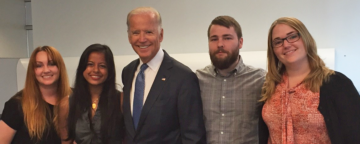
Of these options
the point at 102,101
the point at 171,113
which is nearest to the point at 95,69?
the point at 102,101

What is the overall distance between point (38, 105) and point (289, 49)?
5.73 feet

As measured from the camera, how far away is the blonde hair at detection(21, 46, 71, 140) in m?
1.92

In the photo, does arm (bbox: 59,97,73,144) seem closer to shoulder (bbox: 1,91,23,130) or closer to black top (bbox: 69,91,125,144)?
black top (bbox: 69,91,125,144)

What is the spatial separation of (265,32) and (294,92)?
1.70 m

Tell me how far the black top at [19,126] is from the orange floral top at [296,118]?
1511 mm

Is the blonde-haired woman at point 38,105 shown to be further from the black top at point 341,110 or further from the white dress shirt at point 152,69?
the black top at point 341,110

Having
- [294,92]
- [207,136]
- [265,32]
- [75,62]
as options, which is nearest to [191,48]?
[265,32]

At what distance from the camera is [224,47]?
1796mm

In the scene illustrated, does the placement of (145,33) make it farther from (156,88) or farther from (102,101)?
(102,101)

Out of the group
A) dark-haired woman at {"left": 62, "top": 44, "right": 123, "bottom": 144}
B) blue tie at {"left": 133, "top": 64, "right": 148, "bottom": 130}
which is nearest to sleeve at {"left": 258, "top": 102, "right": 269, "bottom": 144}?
blue tie at {"left": 133, "top": 64, "right": 148, "bottom": 130}

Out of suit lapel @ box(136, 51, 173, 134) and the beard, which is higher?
the beard

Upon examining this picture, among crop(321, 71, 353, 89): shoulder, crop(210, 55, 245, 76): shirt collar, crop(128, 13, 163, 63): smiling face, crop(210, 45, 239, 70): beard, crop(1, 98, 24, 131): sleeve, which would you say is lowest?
crop(1, 98, 24, 131): sleeve

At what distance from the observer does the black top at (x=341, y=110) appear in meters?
1.45

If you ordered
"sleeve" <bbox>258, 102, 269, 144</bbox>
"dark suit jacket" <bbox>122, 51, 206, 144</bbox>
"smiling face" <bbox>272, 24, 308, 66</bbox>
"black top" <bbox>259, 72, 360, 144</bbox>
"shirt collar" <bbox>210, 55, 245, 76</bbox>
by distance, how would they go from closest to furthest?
"black top" <bbox>259, 72, 360, 144</bbox> < "smiling face" <bbox>272, 24, 308, 66</bbox> < "dark suit jacket" <bbox>122, 51, 206, 144</bbox> < "sleeve" <bbox>258, 102, 269, 144</bbox> < "shirt collar" <bbox>210, 55, 245, 76</bbox>
